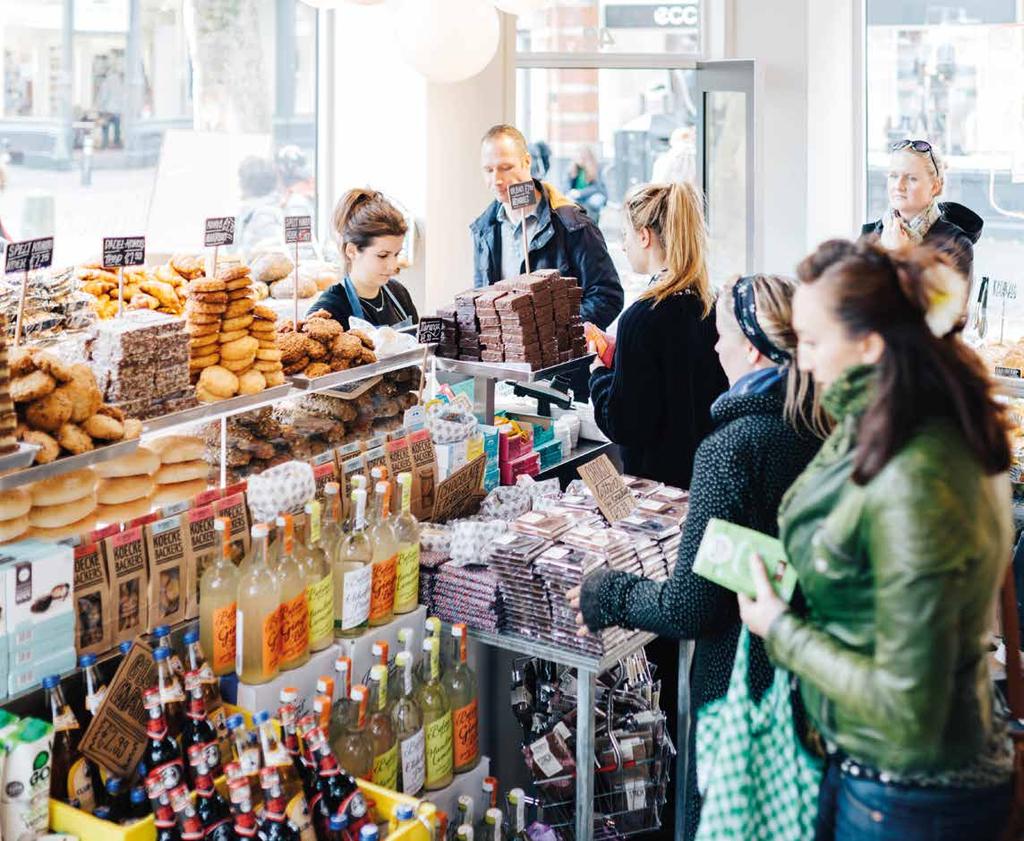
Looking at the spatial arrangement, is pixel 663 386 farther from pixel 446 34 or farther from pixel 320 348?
pixel 446 34

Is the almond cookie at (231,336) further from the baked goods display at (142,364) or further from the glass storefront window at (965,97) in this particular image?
the glass storefront window at (965,97)

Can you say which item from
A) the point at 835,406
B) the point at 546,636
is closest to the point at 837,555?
the point at 835,406

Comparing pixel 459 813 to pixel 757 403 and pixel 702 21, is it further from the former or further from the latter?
pixel 702 21

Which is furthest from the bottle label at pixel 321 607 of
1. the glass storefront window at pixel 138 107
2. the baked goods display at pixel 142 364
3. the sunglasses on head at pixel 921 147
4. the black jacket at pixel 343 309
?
the sunglasses on head at pixel 921 147

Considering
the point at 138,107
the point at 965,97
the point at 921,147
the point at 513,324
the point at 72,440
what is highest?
the point at 965,97

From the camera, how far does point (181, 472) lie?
2.97 meters

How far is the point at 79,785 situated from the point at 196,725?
0.23m

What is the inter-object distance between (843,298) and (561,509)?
5.26 ft

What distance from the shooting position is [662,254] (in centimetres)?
385

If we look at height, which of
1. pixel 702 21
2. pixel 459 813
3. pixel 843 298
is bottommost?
pixel 459 813

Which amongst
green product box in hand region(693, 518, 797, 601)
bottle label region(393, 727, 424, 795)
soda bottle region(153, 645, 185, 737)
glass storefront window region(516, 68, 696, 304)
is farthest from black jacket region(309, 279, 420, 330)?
glass storefront window region(516, 68, 696, 304)

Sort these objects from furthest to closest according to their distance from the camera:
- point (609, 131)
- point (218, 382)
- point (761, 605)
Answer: point (609, 131) < point (218, 382) < point (761, 605)

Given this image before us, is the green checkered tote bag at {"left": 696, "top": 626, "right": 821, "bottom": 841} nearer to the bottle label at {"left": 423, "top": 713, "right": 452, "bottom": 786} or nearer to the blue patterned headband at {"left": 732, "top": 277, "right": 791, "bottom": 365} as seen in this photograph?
the blue patterned headband at {"left": 732, "top": 277, "right": 791, "bottom": 365}

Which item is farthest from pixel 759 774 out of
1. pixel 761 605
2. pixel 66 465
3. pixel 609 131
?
pixel 609 131
